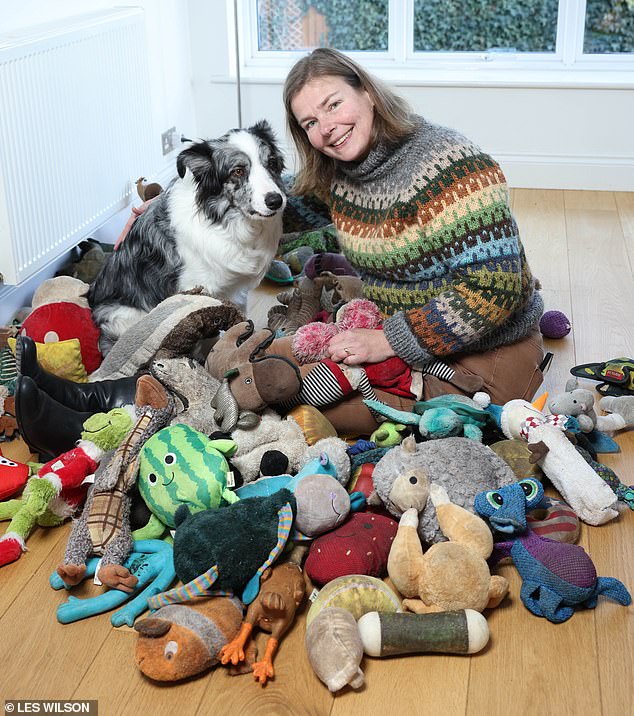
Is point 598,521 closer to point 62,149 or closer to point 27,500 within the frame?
point 27,500

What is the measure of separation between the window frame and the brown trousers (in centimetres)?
230

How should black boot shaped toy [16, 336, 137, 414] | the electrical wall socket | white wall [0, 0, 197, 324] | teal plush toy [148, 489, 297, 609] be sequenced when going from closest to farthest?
teal plush toy [148, 489, 297, 609], black boot shaped toy [16, 336, 137, 414], white wall [0, 0, 197, 324], the electrical wall socket

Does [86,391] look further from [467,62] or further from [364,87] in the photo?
[467,62]

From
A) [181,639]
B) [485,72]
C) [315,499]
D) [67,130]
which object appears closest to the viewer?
[181,639]

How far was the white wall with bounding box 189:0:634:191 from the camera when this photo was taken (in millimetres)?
3871

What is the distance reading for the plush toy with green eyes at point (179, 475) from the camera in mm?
1589

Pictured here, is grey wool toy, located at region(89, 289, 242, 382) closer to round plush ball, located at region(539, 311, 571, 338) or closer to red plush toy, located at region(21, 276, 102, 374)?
red plush toy, located at region(21, 276, 102, 374)

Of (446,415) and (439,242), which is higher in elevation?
(439,242)

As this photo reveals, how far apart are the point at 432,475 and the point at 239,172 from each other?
101cm

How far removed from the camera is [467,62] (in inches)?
161

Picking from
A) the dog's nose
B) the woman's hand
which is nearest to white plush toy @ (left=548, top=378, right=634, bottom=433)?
the woman's hand

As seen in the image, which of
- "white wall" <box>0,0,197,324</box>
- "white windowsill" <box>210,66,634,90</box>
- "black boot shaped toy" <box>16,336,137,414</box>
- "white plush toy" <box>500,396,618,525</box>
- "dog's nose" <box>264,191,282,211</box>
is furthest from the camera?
"white windowsill" <box>210,66,634,90</box>

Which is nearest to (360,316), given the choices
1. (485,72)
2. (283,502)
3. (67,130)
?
(283,502)

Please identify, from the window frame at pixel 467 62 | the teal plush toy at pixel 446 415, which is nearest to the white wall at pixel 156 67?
the window frame at pixel 467 62
